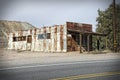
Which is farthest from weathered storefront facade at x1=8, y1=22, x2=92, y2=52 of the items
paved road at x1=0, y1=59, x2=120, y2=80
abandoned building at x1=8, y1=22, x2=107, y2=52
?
paved road at x1=0, y1=59, x2=120, y2=80

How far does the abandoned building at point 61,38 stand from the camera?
26141mm

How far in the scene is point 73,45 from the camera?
26.4m

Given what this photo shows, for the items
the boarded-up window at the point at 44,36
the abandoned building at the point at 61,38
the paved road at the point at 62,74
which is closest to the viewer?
the paved road at the point at 62,74

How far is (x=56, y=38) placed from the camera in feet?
89.4

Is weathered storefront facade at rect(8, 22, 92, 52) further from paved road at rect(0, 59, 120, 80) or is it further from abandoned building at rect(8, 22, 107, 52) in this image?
paved road at rect(0, 59, 120, 80)

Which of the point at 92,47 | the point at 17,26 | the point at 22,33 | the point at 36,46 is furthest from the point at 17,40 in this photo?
the point at 17,26

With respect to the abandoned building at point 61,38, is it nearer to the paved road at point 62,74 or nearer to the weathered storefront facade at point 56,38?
the weathered storefront facade at point 56,38

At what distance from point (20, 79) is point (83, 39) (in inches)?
831

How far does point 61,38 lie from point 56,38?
2.58 ft

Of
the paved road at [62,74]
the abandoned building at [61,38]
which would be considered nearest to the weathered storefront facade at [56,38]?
the abandoned building at [61,38]

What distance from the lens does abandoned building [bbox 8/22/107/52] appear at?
26.1 m

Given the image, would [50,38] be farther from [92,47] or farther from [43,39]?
[92,47]

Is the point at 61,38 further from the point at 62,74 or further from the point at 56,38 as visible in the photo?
the point at 62,74

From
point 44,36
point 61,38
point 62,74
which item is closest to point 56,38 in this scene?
point 61,38
